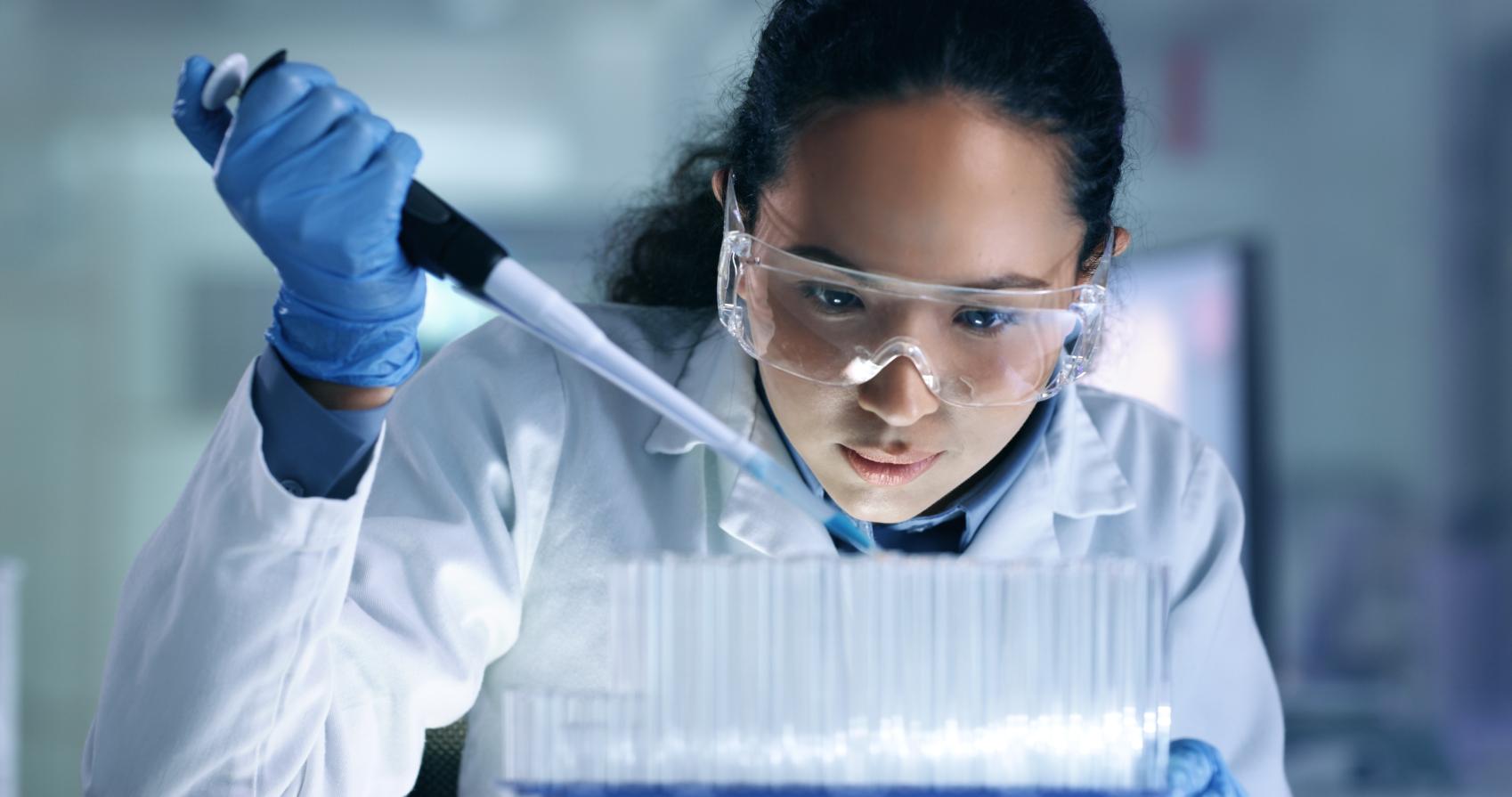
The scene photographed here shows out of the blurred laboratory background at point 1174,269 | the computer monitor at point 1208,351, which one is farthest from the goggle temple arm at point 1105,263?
the blurred laboratory background at point 1174,269

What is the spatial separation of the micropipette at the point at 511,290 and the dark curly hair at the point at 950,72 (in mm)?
370

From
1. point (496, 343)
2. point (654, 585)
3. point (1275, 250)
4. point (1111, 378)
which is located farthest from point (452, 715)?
point (1275, 250)

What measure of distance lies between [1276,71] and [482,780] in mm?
3265

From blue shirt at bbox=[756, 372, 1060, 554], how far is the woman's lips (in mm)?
148

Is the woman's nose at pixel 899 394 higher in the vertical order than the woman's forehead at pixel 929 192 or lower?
lower

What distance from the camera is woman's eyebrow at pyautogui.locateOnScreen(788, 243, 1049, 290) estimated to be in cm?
111

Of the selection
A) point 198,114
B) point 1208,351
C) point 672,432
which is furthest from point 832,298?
point 1208,351

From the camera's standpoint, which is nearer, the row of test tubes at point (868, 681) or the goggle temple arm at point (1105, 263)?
the row of test tubes at point (868, 681)

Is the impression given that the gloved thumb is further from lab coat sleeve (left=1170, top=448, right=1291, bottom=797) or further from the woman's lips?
lab coat sleeve (left=1170, top=448, right=1291, bottom=797)

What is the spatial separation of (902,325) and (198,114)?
0.58 meters

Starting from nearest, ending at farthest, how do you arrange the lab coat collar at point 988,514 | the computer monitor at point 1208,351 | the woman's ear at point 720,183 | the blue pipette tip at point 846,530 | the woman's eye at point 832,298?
the blue pipette tip at point 846,530
the woman's eye at point 832,298
the lab coat collar at point 988,514
the woman's ear at point 720,183
the computer monitor at point 1208,351

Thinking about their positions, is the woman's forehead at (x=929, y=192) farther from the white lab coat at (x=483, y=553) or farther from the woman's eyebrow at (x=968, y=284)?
the white lab coat at (x=483, y=553)

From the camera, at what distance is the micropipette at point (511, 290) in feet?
2.90

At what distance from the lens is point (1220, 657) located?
151 cm
